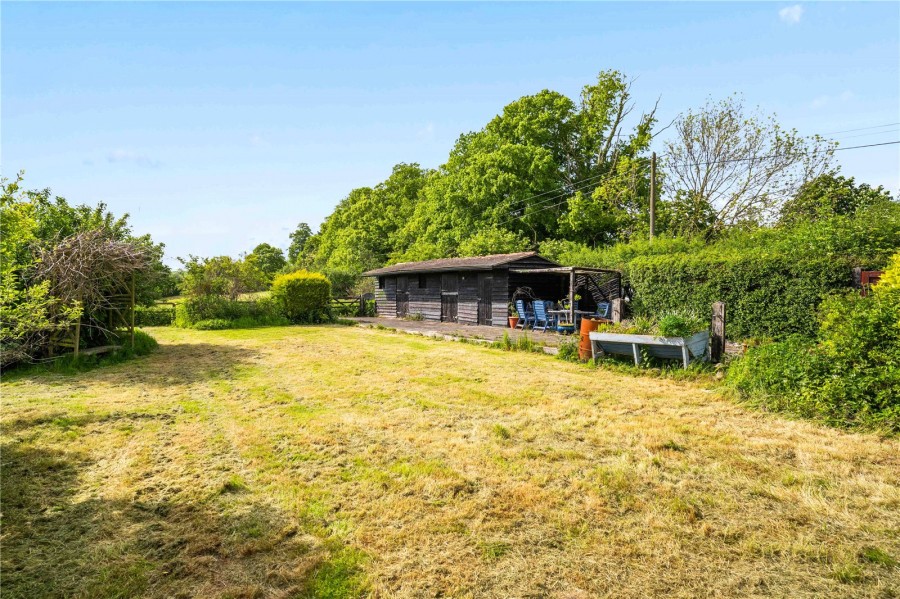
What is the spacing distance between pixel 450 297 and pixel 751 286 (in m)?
12.2

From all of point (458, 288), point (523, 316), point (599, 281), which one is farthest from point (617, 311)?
point (458, 288)

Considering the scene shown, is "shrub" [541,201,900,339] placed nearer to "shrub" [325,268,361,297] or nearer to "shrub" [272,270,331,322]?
"shrub" [272,270,331,322]

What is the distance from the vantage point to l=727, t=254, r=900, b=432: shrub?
5.54m

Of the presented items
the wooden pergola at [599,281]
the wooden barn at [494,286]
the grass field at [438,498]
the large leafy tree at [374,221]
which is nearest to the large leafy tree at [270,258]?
the large leafy tree at [374,221]

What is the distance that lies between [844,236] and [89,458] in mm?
15392

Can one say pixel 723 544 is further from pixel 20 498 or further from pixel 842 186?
pixel 842 186

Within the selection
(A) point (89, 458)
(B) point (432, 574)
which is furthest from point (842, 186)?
(A) point (89, 458)

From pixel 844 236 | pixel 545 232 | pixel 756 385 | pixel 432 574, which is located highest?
pixel 545 232

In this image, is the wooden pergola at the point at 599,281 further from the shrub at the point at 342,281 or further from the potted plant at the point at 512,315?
the shrub at the point at 342,281

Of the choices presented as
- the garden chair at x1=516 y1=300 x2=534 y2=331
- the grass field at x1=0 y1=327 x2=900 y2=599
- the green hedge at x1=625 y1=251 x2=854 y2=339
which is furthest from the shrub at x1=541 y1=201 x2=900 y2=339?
the grass field at x1=0 y1=327 x2=900 y2=599

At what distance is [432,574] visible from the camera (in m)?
2.94

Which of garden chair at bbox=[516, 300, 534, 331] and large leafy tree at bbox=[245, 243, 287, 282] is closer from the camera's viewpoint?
garden chair at bbox=[516, 300, 534, 331]

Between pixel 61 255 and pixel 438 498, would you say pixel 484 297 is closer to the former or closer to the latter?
pixel 61 255

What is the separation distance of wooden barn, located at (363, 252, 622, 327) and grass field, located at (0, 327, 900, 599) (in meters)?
10.6
